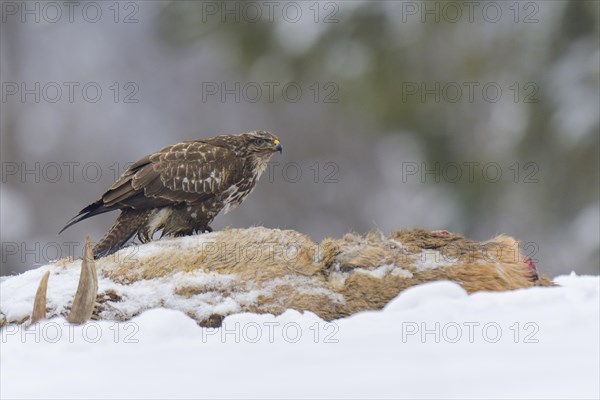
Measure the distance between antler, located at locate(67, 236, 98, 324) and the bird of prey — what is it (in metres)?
1.62

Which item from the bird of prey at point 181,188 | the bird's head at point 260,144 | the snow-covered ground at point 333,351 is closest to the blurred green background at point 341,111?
the bird's head at point 260,144

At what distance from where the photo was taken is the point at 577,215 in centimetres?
1648

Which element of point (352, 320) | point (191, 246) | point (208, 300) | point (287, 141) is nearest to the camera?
point (352, 320)

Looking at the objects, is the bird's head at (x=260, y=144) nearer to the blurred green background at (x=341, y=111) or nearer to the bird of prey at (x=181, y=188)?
the bird of prey at (x=181, y=188)

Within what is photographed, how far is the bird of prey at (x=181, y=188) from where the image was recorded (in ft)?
26.4

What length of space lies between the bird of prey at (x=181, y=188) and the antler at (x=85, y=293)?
1.62m

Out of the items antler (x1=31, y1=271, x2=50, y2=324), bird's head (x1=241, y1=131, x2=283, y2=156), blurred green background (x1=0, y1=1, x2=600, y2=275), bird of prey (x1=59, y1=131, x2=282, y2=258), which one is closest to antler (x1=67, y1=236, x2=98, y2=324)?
antler (x1=31, y1=271, x2=50, y2=324)

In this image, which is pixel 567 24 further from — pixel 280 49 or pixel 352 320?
pixel 352 320

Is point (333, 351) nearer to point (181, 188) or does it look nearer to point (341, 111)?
point (181, 188)

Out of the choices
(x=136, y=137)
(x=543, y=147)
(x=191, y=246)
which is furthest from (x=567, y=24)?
(x=191, y=246)

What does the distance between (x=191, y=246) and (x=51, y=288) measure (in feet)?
2.89

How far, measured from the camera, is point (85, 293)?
6301 mm

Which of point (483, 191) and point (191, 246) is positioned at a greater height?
point (483, 191)

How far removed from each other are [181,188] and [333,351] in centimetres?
312
